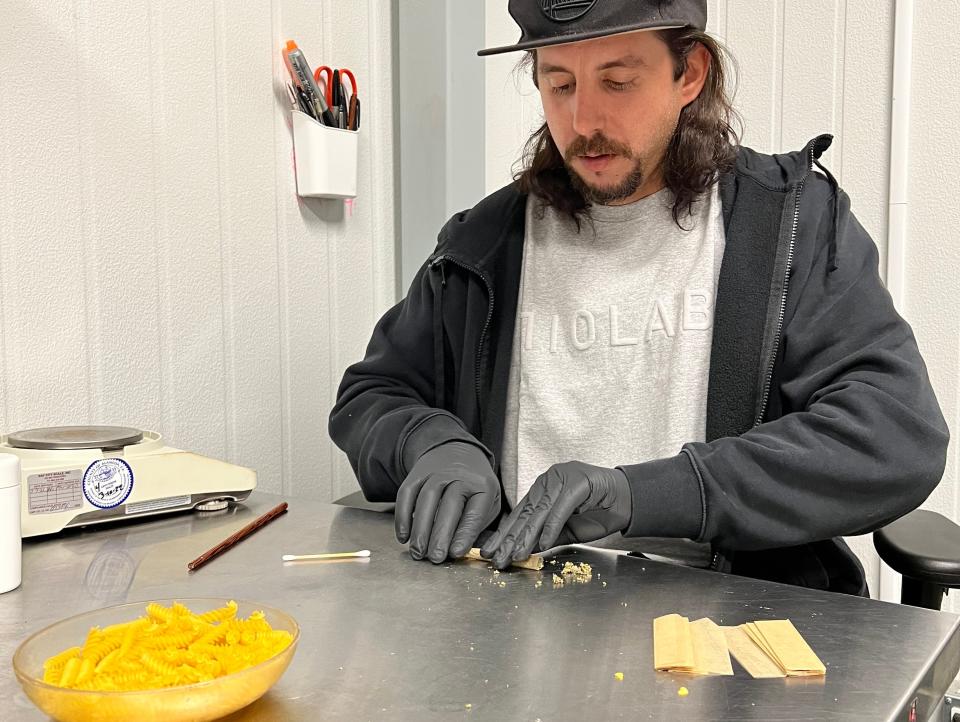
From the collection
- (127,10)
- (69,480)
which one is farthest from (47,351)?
(127,10)

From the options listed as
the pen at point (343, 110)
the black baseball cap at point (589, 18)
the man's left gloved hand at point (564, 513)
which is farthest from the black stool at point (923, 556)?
the pen at point (343, 110)

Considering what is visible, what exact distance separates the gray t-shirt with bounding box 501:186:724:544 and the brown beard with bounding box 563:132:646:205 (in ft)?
0.16

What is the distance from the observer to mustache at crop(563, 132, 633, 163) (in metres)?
1.32

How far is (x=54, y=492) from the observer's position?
105 centimetres

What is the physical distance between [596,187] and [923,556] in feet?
2.25

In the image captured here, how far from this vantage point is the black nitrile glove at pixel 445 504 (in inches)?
39.5

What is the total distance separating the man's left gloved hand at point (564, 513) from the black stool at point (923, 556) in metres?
0.37

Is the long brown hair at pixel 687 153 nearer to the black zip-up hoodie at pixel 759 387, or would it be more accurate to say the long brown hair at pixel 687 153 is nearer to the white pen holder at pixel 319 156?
the black zip-up hoodie at pixel 759 387

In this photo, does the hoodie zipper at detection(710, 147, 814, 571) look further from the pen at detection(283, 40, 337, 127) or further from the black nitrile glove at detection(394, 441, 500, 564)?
the pen at detection(283, 40, 337, 127)

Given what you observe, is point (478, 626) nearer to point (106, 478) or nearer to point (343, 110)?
point (106, 478)

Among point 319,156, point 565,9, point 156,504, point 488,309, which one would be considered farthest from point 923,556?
point 319,156

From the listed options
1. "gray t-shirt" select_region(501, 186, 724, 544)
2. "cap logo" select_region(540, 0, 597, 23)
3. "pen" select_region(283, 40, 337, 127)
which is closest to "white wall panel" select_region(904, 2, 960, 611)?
"gray t-shirt" select_region(501, 186, 724, 544)

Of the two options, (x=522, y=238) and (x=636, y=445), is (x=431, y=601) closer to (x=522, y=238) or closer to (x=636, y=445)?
(x=636, y=445)

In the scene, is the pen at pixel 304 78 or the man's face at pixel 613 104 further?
the pen at pixel 304 78
